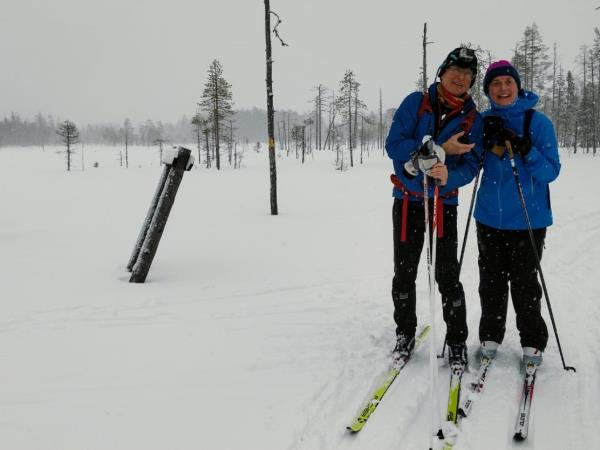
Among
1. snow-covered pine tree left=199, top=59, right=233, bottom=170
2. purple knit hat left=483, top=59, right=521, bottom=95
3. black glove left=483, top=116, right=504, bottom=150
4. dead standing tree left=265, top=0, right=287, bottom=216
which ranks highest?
snow-covered pine tree left=199, top=59, right=233, bottom=170

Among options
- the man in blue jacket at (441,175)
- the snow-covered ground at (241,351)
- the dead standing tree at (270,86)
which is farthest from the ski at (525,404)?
the dead standing tree at (270,86)

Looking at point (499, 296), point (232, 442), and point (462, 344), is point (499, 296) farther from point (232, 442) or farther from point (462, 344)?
point (232, 442)

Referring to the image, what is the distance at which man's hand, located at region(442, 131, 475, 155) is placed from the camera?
10.6 feet

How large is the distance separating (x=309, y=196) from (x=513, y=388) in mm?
17098

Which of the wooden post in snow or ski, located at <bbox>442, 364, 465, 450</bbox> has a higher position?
the wooden post in snow

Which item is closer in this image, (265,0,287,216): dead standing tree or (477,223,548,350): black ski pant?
(477,223,548,350): black ski pant

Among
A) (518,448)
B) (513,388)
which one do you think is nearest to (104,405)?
(518,448)

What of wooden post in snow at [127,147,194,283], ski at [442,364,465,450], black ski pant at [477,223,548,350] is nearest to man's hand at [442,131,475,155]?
black ski pant at [477,223,548,350]

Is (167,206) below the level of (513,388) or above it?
above

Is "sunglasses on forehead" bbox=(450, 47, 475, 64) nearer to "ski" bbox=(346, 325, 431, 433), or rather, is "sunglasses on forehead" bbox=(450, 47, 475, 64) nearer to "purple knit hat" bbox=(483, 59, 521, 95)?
"purple knit hat" bbox=(483, 59, 521, 95)

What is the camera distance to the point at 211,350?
4012 millimetres

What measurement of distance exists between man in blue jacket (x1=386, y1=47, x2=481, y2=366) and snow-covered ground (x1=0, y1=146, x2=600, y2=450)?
627mm

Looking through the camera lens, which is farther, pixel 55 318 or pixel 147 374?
pixel 55 318

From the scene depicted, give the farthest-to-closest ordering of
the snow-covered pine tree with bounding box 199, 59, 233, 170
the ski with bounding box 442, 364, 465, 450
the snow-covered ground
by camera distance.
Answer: the snow-covered pine tree with bounding box 199, 59, 233, 170 < the snow-covered ground < the ski with bounding box 442, 364, 465, 450
